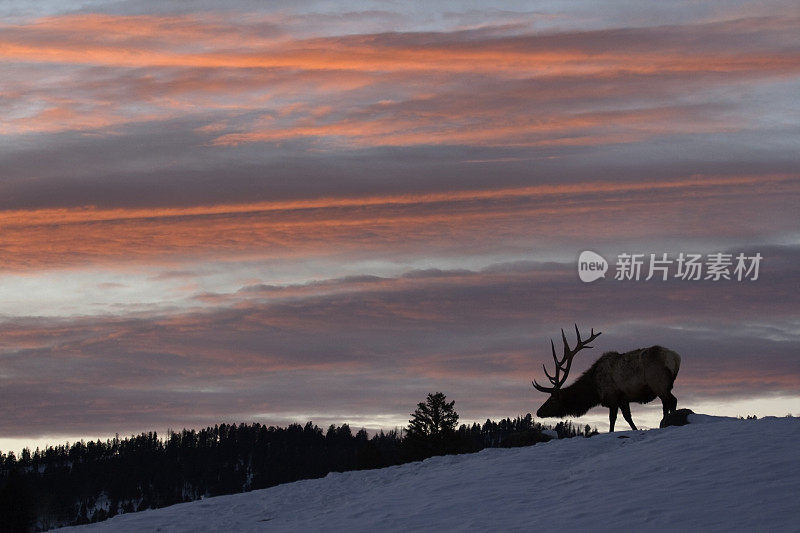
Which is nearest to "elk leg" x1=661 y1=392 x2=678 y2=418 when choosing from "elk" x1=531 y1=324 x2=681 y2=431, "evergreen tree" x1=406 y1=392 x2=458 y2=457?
"elk" x1=531 y1=324 x2=681 y2=431

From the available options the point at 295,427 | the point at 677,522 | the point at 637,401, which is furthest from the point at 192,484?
the point at 677,522

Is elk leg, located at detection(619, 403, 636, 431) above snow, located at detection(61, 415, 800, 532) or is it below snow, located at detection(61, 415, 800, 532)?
above

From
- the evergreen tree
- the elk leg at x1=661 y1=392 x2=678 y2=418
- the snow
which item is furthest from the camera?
the evergreen tree

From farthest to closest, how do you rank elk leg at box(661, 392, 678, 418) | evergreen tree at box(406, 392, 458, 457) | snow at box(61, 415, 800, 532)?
evergreen tree at box(406, 392, 458, 457) → elk leg at box(661, 392, 678, 418) → snow at box(61, 415, 800, 532)

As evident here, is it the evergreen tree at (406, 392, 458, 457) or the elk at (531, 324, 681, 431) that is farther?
the evergreen tree at (406, 392, 458, 457)

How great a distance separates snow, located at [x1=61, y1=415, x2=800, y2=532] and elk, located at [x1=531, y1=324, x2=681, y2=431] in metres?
2.34

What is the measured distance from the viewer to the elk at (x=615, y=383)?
94.1 feet

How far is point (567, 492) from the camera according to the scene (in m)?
19.8

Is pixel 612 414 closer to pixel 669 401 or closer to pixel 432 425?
pixel 669 401

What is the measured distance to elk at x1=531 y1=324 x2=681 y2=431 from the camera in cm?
2869

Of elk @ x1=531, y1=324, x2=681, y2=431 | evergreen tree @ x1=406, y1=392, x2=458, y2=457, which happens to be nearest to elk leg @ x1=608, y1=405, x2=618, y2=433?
elk @ x1=531, y1=324, x2=681, y2=431

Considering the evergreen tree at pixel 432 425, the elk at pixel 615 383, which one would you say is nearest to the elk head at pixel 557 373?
the elk at pixel 615 383

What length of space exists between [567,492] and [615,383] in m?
10.7

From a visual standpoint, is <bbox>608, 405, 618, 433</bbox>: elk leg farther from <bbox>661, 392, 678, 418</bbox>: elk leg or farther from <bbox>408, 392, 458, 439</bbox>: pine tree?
<bbox>408, 392, 458, 439</bbox>: pine tree
